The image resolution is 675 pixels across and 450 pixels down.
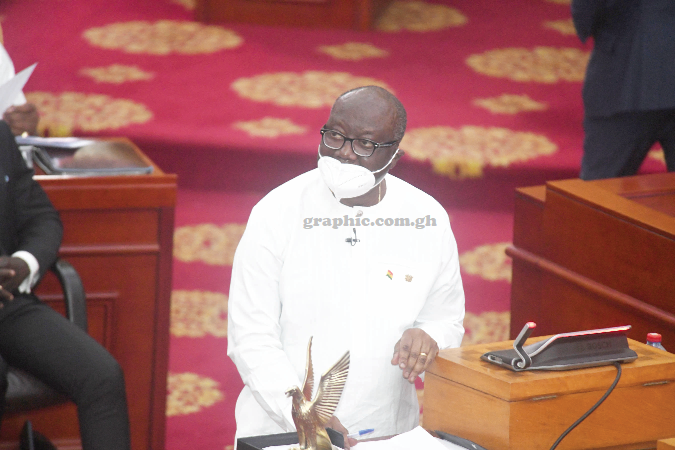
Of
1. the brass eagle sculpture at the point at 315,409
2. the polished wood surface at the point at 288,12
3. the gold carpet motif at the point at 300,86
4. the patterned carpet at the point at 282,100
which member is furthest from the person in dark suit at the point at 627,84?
the polished wood surface at the point at 288,12

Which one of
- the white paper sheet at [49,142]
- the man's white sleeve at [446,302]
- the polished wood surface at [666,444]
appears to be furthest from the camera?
the white paper sheet at [49,142]

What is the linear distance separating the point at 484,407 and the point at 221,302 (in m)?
2.16

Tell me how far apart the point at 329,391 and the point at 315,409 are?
3cm

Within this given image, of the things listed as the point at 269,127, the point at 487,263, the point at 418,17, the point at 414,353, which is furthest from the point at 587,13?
the point at 418,17

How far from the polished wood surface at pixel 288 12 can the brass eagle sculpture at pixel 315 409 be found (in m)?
4.63

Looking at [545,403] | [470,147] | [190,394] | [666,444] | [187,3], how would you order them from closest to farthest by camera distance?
[666,444] < [545,403] < [190,394] < [470,147] < [187,3]

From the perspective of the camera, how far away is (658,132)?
2762 mm

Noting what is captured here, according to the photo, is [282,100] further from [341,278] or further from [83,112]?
[341,278]

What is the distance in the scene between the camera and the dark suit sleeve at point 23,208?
2256 millimetres

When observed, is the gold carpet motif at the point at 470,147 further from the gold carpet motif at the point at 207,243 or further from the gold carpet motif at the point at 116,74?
the gold carpet motif at the point at 116,74

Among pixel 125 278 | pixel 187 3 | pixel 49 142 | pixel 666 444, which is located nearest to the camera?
pixel 666 444

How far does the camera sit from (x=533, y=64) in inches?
215

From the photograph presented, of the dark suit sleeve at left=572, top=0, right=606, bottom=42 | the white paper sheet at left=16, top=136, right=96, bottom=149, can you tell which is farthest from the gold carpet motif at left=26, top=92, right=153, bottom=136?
the dark suit sleeve at left=572, top=0, right=606, bottom=42

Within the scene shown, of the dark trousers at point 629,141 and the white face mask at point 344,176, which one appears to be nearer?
the white face mask at point 344,176
